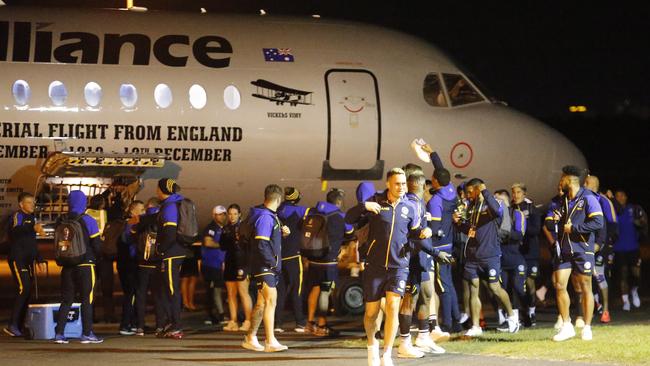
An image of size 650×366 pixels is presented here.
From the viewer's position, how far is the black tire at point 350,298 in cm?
1719

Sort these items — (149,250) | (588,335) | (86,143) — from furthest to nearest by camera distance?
(86,143) → (149,250) → (588,335)

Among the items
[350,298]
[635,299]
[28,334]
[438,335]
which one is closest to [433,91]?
[350,298]

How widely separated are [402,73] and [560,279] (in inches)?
278

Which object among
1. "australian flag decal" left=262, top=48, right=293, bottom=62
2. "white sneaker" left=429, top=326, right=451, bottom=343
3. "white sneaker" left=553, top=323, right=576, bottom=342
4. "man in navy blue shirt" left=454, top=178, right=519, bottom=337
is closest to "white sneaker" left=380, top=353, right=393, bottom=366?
"white sneaker" left=429, top=326, right=451, bottom=343

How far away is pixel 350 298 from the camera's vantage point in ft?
56.5

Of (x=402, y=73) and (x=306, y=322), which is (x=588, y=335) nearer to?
(x=306, y=322)

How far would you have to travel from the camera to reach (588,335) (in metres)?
12.8

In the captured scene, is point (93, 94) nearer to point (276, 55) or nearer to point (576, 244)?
point (276, 55)

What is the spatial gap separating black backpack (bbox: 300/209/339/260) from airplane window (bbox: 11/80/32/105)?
5.62 m

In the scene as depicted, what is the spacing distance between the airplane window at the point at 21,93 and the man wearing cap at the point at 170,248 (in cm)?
472

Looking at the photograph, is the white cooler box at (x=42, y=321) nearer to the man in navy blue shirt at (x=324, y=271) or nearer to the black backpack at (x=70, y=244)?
the black backpack at (x=70, y=244)

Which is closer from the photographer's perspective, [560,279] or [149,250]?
[560,279]

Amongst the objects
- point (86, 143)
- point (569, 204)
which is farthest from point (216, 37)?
point (569, 204)

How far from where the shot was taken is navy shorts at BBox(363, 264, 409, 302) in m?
10.9
